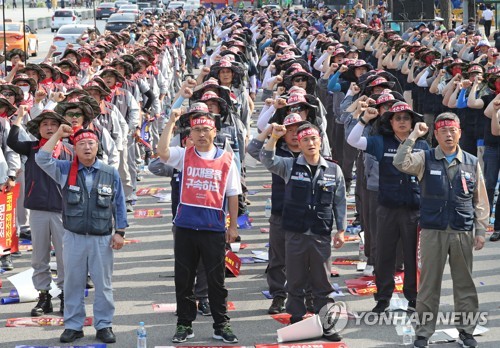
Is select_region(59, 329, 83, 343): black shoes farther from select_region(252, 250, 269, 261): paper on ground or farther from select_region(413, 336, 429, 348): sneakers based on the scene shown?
select_region(252, 250, 269, 261): paper on ground

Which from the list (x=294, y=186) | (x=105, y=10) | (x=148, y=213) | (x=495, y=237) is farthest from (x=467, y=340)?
(x=105, y=10)

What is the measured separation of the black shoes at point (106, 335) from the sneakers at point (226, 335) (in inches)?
36.6

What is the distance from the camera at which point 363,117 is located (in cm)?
1186

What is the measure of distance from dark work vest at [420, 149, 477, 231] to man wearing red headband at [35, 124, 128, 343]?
9.17ft

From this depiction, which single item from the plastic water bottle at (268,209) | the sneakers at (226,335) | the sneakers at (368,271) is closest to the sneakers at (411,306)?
the sneakers at (368,271)

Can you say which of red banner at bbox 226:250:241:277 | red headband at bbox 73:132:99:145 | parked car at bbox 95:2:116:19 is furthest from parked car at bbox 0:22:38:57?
red headband at bbox 73:132:99:145

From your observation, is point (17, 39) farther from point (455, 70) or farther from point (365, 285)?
point (365, 285)

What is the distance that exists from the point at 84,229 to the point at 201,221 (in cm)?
107

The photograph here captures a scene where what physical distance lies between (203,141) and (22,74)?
6.67 metres

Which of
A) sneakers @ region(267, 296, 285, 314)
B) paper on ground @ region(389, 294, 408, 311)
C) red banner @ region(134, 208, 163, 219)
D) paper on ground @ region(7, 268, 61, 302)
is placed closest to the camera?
paper on ground @ region(389, 294, 408, 311)

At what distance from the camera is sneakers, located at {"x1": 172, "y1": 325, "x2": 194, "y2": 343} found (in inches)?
426

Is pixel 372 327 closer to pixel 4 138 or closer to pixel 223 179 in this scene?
pixel 223 179

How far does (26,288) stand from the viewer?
12570mm

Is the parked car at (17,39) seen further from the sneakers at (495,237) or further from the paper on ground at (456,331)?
the paper on ground at (456,331)
